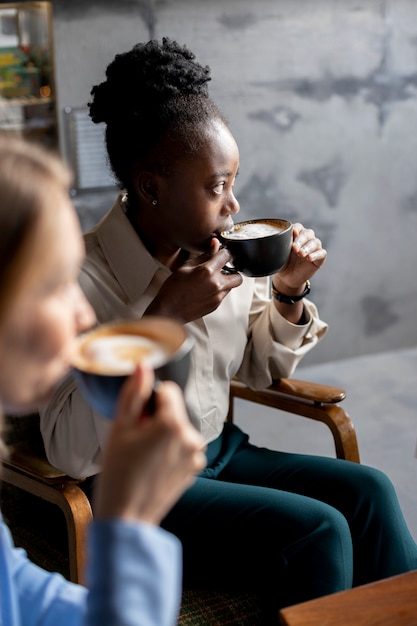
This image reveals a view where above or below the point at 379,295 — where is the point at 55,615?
above

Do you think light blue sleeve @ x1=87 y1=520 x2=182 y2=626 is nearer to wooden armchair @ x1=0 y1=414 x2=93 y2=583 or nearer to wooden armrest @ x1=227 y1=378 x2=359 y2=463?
wooden armchair @ x1=0 y1=414 x2=93 y2=583

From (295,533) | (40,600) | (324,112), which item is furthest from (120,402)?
(324,112)

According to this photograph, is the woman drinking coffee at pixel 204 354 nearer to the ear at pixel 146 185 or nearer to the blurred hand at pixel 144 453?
the ear at pixel 146 185

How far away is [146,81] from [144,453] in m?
1.08

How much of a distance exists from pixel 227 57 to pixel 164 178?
1768 millimetres

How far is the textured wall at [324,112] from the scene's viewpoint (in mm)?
3176

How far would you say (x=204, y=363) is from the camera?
1.91 m

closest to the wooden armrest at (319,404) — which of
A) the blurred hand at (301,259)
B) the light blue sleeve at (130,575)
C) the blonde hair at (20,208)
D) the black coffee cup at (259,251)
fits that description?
the blurred hand at (301,259)

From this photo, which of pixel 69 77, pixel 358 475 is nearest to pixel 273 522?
pixel 358 475

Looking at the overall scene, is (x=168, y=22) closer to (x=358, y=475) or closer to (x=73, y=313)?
(x=358, y=475)

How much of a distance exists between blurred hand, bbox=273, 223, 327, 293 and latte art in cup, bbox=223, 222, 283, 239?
0.06m

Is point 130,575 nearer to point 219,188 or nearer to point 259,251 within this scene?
point 259,251

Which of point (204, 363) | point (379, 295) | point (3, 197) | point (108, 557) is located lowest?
point (379, 295)

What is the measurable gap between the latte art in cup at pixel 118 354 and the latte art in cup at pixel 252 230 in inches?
30.9
